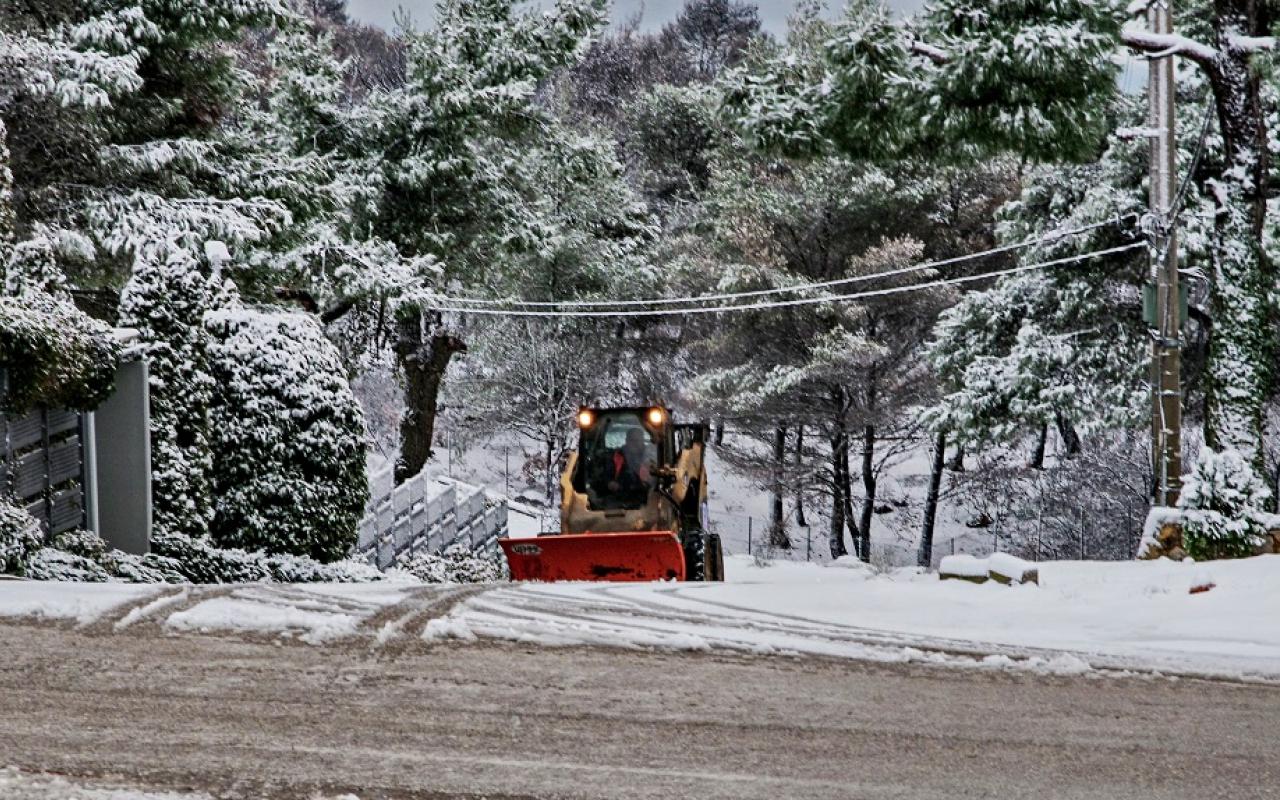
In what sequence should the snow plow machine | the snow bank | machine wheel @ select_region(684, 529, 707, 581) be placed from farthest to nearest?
1. the snow plow machine
2. machine wheel @ select_region(684, 529, 707, 581)
3. the snow bank

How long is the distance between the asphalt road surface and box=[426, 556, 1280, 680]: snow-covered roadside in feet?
1.01

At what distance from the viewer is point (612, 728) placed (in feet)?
18.9

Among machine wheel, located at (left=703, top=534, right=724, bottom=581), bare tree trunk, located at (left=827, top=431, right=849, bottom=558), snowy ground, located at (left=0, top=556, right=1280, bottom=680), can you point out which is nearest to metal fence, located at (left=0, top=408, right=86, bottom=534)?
snowy ground, located at (left=0, top=556, right=1280, bottom=680)

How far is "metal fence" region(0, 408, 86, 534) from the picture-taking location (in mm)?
12188

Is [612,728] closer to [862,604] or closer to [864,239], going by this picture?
[862,604]

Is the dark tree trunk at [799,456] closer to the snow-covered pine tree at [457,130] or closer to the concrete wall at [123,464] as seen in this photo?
the snow-covered pine tree at [457,130]

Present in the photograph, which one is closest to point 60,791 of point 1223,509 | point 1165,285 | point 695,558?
point 695,558

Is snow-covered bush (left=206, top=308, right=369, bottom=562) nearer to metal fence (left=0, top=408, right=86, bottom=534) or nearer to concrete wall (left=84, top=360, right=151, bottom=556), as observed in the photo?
concrete wall (left=84, top=360, right=151, bottom=556)

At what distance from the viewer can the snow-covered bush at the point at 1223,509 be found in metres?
13.7

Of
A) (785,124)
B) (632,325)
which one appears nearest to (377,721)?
(785,124)

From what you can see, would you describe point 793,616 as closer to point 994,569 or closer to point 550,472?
point 994,569

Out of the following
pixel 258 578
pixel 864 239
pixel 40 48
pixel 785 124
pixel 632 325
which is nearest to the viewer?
pixel 258 578

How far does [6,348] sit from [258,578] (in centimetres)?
336

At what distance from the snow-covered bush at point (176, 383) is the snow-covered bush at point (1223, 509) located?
33.3ft
